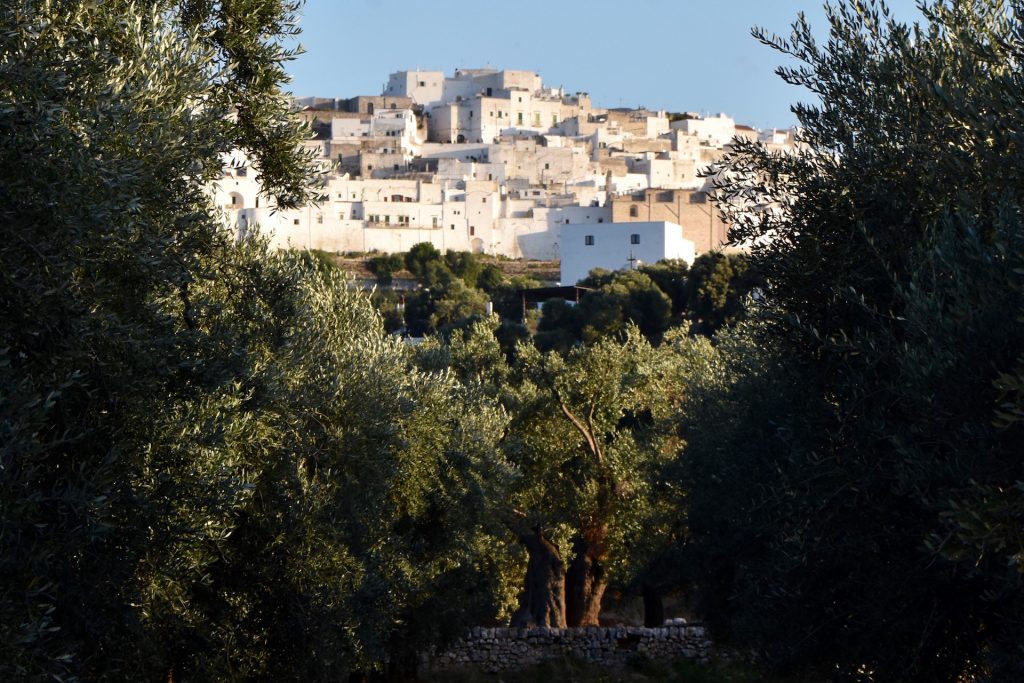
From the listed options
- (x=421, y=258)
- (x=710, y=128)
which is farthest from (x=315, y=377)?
(x=710, y=128)

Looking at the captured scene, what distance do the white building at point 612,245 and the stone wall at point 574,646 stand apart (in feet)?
198

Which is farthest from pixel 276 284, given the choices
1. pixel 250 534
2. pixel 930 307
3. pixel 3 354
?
pixel 930 307

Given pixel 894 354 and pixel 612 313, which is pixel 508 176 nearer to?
pixel 612 313

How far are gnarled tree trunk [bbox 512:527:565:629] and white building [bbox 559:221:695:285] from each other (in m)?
58.3

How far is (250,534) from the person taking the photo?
10453mm

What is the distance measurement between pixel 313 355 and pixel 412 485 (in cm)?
526

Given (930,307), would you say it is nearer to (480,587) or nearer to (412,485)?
(412,485)

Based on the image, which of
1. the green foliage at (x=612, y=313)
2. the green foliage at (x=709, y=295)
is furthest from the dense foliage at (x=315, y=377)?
the green foliage at (x=709, y=295)

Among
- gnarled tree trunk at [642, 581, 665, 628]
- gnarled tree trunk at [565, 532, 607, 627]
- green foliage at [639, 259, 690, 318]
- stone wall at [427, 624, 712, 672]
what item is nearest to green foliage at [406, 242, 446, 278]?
green foliage at [639, 259, 690, 318]

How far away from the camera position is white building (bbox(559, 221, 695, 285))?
82.6 m

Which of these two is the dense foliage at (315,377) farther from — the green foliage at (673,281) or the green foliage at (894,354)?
the green foliage at (673,281)

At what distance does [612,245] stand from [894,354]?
7661 cm

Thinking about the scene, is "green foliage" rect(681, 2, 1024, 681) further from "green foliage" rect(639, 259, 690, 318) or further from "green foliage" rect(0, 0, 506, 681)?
"green foliage" rect(639, 259, 690, 318)

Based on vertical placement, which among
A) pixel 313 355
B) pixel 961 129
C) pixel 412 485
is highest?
pixel 961 129
